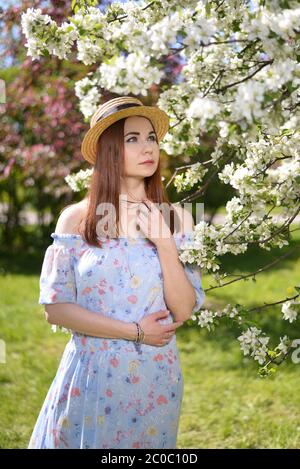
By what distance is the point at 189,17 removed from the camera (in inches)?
Answer: 84.4

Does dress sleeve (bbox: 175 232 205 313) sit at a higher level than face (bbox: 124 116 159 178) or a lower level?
lower

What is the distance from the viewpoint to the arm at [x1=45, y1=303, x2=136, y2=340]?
250 cm

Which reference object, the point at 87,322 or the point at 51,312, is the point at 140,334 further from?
the point at 51,312

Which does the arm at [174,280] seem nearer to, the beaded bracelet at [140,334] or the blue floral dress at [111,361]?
the blue floral dress at [111,361]

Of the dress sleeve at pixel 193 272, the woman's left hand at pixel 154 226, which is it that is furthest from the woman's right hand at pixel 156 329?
the woman's left hand at pixel 154 226

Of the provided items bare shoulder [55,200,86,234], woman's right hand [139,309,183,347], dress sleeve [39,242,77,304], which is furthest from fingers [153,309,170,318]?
bare shoulder [55,200,86,234]

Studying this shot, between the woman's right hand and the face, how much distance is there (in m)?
0.59

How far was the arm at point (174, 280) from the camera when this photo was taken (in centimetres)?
254

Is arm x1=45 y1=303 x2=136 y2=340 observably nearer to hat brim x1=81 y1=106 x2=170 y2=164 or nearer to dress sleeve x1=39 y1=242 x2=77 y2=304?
dress sleeve x1=39 y1=242 x2=77 y2=304

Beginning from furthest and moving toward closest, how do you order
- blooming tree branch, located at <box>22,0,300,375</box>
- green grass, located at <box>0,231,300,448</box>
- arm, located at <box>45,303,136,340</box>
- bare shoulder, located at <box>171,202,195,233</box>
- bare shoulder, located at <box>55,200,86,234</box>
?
green grass, located at <box>0,231,300,448</box>
bare shoulder, located at <box>171,202,195,233</box>
bare shoulder, located at <box>55,200,86,234</box>
arm, located at <box>45,303,136,340</box>
blooming tree branch, located at <box>22,0,300,375</box>

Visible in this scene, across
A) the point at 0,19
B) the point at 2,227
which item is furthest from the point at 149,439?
the point at 2,227

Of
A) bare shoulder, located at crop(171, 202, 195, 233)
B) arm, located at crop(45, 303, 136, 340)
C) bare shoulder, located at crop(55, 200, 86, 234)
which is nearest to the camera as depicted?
arm, located at crop(45, 303, 136, 340)

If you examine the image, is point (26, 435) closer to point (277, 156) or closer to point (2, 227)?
point (277, 156)

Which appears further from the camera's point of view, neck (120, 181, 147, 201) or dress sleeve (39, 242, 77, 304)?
neck (120, 181, 147, 201)
